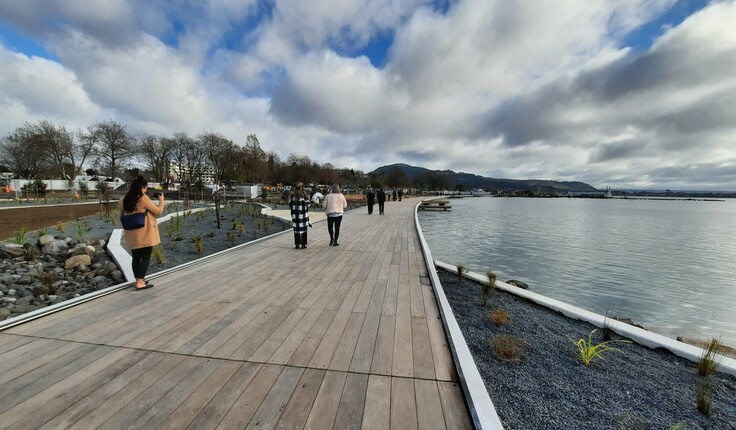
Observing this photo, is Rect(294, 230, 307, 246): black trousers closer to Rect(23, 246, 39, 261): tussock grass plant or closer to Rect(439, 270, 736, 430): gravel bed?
Rect(439, 270, 736, 430): gravel bed

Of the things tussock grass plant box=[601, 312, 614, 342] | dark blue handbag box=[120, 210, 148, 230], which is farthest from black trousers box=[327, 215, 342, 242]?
tussock grass plant box=[601, 312, 614, 342]

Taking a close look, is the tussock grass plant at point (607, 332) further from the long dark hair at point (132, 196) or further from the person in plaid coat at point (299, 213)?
the long dark hair at point (132, 196)

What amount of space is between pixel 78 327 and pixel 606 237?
21496mm

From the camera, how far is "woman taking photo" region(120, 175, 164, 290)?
3.74 m

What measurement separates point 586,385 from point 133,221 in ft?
16.3

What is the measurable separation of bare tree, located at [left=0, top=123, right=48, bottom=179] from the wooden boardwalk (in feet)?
161

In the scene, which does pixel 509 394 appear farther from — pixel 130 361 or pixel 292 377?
pixel 130 361

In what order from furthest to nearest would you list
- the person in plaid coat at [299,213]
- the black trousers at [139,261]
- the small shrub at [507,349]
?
the person in plaid coat at [299,213] < the black trousers at [139,261] < the small shrub at [507,349]

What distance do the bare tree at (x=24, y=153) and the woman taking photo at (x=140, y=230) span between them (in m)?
47.9

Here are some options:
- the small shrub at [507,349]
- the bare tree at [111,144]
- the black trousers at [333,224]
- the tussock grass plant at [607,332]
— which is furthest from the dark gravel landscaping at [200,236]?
the bare tree at [111,144]

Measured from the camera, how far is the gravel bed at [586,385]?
212 cm

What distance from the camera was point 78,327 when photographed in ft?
9.15

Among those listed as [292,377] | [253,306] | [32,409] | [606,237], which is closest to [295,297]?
[253,306]

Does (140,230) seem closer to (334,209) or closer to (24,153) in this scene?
(334,209)
